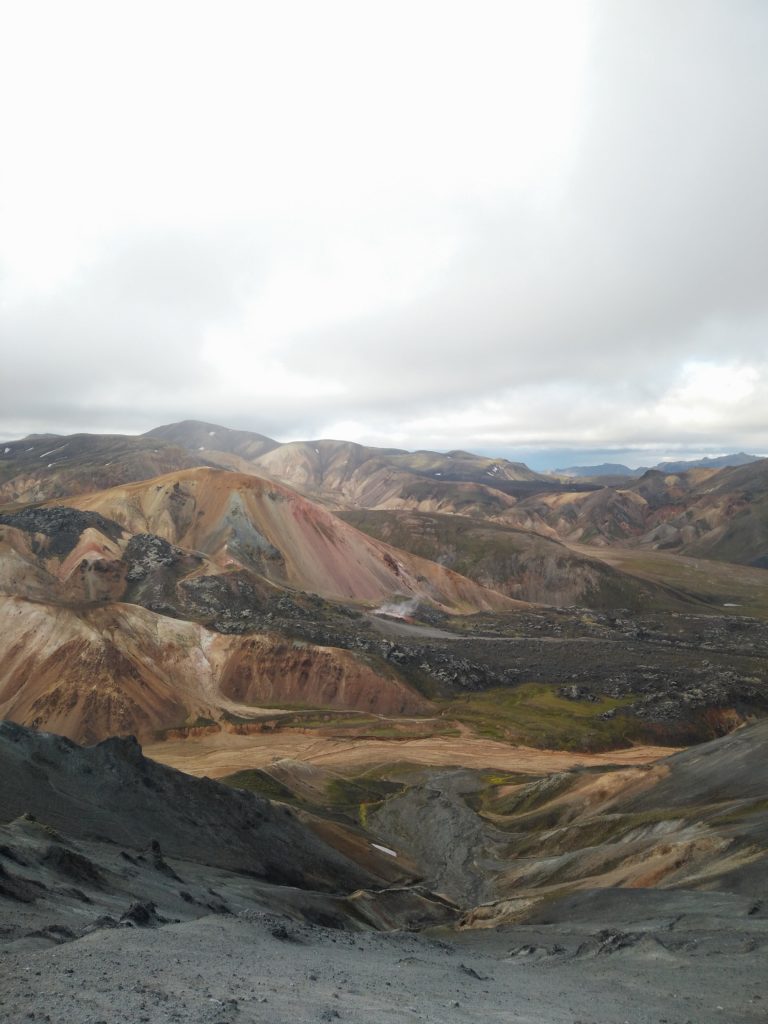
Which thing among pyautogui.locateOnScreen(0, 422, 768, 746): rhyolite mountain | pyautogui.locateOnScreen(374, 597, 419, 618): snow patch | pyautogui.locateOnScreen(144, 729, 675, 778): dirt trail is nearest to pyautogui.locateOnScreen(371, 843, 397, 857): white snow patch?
pyautogui.locateOnScreen(144, 729, 675, 778): dirt trail

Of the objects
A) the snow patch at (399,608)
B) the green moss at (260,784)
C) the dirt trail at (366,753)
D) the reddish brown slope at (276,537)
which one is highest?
Answer: the reddish brown slope at (276,537)

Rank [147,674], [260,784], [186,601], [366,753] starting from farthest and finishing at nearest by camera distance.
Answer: [186,601] → [147,674] → [366,753] → [260,784]

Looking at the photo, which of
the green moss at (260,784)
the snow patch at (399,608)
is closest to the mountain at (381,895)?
the green moss at (260,784)

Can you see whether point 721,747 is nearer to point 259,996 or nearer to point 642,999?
point 642,999

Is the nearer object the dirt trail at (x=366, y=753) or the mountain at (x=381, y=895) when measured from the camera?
the mountain at (x=381, y=895)

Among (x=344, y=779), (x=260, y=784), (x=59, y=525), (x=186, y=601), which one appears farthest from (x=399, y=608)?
(x=260, y=784)

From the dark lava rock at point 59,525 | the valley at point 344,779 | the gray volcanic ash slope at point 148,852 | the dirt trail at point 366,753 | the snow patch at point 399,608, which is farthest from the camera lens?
the snow patch at point 399,608

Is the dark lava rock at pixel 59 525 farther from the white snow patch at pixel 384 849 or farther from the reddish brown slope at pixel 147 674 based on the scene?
the white snow patch at pixel 384 849

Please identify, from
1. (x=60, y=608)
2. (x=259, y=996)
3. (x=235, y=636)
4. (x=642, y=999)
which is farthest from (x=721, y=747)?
(x=60, y=608)

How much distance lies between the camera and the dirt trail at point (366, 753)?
7444cm

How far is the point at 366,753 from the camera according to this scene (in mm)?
78875

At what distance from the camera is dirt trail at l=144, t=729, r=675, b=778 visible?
74.4m

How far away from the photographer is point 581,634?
13650cm

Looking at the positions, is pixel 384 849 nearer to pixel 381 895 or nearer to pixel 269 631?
pixel 381 895
